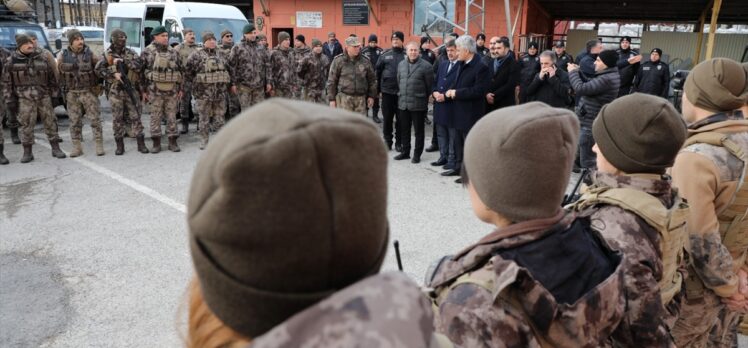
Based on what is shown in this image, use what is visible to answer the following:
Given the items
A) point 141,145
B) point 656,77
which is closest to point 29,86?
point 141,145

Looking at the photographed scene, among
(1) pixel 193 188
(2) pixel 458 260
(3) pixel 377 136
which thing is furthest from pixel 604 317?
(1) pixel 193 188

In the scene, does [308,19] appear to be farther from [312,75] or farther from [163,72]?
[163,72]

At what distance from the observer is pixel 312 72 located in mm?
9891

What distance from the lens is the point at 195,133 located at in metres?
9.80

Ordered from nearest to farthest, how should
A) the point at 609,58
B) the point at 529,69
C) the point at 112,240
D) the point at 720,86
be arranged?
the point at 720,86 → the point at 112,240 → the point at 609,58 → the point at 529,69

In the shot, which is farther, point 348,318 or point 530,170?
point 530,170

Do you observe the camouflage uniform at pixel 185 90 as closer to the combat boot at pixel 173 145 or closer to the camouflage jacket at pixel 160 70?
the camouflage jacket at pixel 160 70

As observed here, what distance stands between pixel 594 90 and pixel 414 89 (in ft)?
7.87

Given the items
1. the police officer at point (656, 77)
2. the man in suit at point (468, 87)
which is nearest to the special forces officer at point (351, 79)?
the man in suit at point (468, 87)

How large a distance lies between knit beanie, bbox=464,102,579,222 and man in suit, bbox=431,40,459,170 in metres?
5.60

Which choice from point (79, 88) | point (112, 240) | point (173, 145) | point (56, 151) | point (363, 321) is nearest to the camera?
point (363, 321)

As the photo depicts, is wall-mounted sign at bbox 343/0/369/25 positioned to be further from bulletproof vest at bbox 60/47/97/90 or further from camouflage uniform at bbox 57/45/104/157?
bulletproof vest at bbox 60/47/97/90

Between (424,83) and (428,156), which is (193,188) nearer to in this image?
(424,83)

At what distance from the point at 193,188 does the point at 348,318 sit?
311 millimetres
